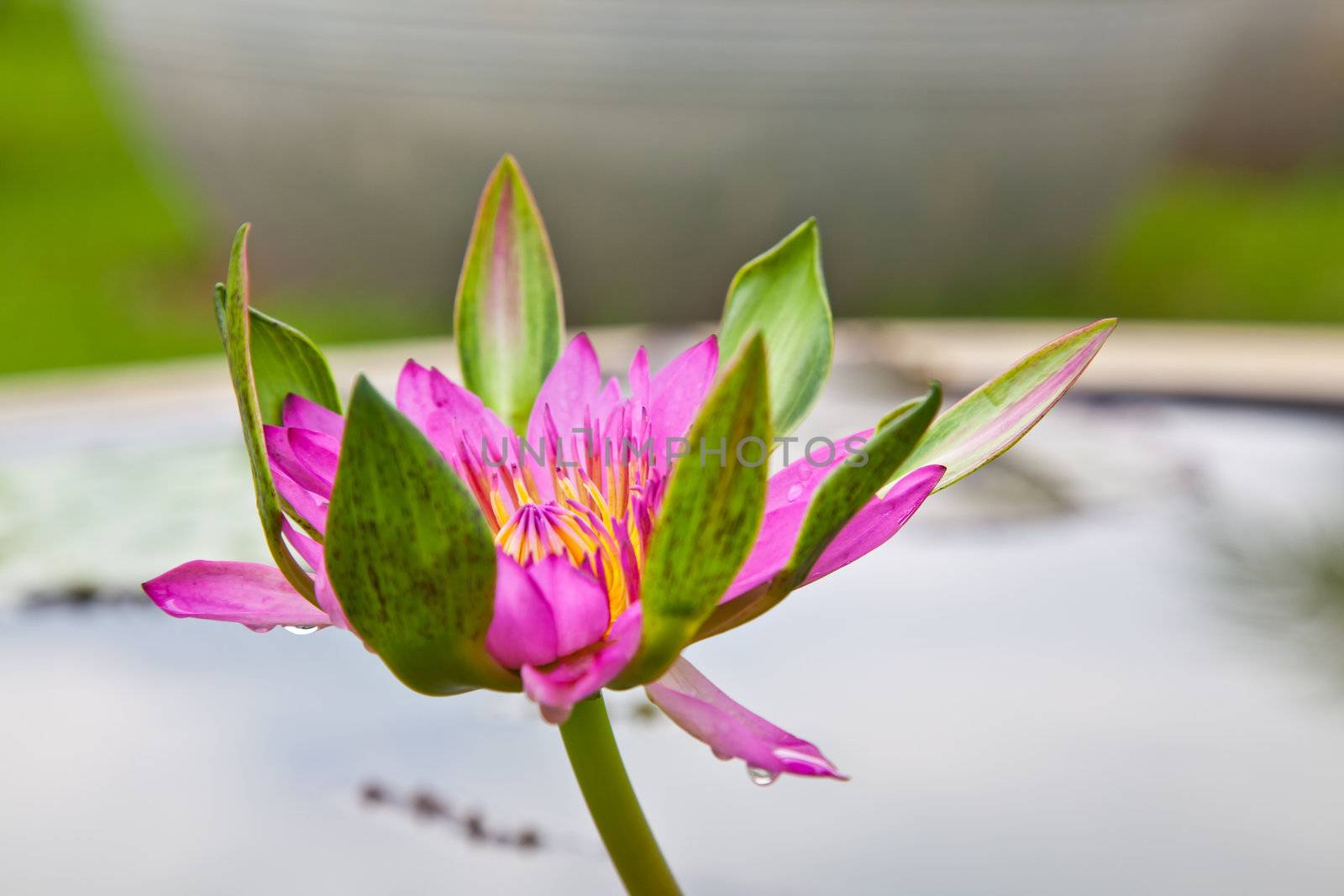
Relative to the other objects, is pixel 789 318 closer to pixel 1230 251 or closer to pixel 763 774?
pixel 763 774

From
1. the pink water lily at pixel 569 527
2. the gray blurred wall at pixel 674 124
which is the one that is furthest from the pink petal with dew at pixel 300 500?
the gray blurred wall at pixel 674 124

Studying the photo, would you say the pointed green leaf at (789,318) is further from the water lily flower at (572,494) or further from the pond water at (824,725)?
the pond water at (824,725)

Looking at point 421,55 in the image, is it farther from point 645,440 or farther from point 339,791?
point 645,440

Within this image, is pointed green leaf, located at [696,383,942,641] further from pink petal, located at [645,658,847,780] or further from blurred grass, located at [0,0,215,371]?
blurred grass, located at [0,0,215,371]

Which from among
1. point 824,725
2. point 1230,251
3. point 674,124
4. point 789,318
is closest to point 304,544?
point 789,318

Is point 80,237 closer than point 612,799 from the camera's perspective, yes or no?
No

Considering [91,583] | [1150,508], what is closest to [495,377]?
[91,583]

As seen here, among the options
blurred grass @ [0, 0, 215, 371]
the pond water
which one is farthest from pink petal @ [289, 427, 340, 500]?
blurred grass @ [0, 0, 215, 371]
